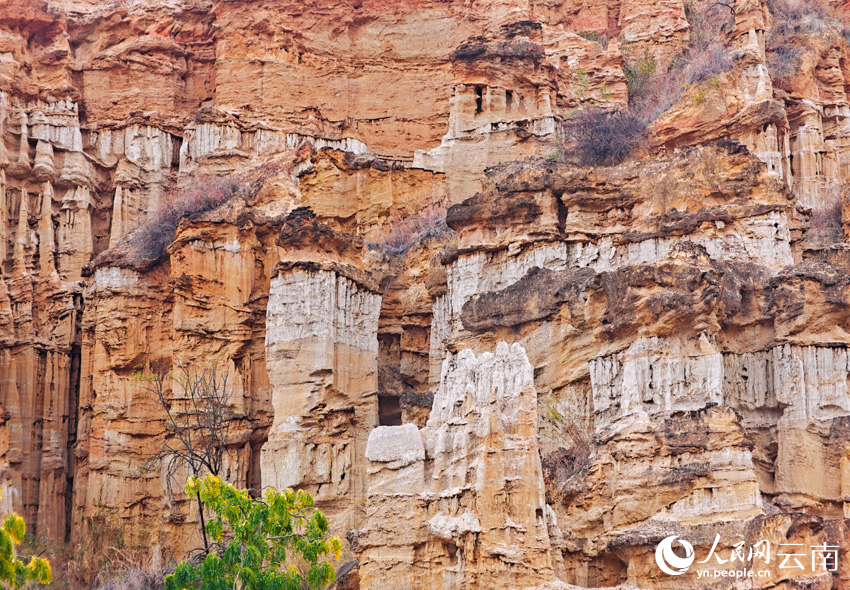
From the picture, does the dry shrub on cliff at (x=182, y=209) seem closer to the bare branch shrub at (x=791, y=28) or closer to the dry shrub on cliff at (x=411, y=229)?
the dry shrub on cliff at (x=411, y=229)

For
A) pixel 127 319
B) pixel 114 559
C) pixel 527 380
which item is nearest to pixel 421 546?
pixel 527 380

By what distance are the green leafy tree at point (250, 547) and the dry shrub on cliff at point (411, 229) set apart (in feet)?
40.7

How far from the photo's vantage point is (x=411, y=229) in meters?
30.0

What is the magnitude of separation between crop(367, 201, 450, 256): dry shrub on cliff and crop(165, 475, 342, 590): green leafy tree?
40.7 ft

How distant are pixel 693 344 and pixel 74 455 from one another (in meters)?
17.9

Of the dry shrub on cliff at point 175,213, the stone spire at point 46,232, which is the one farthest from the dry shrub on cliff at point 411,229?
the stone spire at point 46,232

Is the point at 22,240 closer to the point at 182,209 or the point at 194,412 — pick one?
the point at 182,209

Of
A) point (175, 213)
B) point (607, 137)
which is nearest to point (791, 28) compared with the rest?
point (607, 137)

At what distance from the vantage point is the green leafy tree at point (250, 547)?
16.1 meters

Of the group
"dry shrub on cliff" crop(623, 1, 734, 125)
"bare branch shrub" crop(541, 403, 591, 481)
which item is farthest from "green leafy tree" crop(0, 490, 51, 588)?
"dry shrub on cliff" crop(623, 1, 734, 125)

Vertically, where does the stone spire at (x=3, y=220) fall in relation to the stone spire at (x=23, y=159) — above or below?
below

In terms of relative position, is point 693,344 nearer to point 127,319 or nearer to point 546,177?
point 546,177

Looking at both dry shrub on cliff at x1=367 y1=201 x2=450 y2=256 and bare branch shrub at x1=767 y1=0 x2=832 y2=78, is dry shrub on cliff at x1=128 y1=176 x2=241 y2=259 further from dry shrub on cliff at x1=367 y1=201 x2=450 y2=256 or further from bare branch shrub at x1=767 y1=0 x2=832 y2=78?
bare branch shrub at x1=767 y1=0 x2=832 y2=78

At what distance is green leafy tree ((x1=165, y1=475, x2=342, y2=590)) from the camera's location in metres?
16.1
